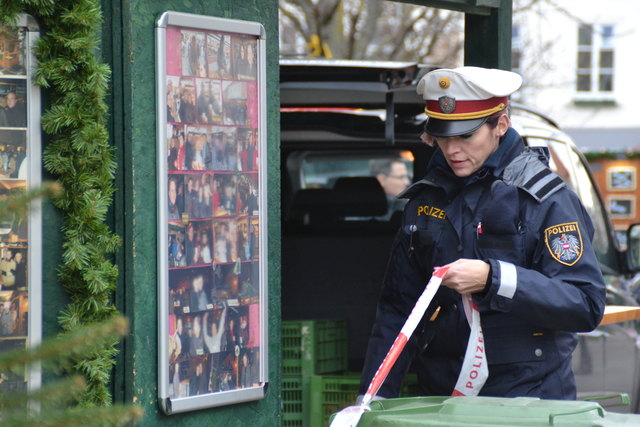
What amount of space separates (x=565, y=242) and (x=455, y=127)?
0.53 metres

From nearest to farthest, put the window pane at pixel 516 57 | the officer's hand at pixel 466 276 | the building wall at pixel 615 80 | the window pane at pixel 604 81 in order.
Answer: the officer's hand at pixel 466 276 < the window pane at pixel 516 57 < the building wall at pixel 615 80 < the window pane at pixel 604 81

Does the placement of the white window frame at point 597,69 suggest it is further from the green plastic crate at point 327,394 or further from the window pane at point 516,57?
the green plastic crate at point 327,394

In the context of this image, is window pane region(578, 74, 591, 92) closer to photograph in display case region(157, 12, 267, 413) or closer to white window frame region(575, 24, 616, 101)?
white window frame region(575, 24, 616, 101)

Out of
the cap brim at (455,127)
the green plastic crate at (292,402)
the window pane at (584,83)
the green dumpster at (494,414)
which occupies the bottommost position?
the green plastic crate at (292,402)

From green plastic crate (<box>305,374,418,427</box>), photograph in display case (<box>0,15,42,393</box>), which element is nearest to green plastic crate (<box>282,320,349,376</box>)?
green plastic crate (<box>305,374,418,427</box>)

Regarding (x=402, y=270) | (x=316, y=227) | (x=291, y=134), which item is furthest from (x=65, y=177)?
(x=316, y=227)

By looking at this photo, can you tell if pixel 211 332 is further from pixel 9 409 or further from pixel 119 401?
pixel 9 409

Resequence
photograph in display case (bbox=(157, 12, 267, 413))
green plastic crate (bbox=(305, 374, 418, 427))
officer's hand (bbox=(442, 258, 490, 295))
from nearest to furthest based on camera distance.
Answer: officer's hand (bbox=(442, 258, 490, 295)) < photograph in display case (bbox=(157, 12, 267, 413)) < green plastic crate (bbox=(305, 374, 418, 427))

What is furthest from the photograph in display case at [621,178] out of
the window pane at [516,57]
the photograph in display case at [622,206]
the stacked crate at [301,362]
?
the stacked crate at [301,362]

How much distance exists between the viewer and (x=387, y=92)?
4965mm

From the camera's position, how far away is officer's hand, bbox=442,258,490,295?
10.0 ft

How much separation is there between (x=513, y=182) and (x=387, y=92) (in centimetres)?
179

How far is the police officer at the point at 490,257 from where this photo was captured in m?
3.09

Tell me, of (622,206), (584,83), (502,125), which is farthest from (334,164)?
(584,83)
